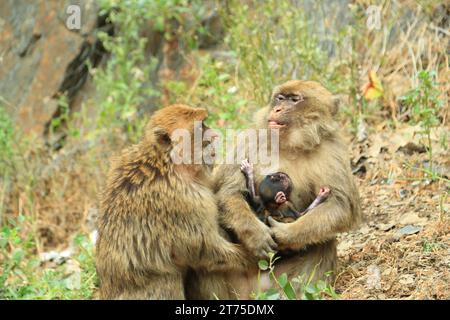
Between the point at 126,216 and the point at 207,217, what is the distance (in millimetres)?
516

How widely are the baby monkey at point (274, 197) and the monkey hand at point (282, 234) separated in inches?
5.5

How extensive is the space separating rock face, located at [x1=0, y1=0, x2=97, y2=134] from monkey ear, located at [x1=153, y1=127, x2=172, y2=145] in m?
5.84

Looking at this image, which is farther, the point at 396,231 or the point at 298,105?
the point at 396,231

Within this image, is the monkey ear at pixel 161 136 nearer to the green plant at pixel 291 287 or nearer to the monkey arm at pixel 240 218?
the monkey arm at pixel 240 218

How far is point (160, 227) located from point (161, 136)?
610 mm

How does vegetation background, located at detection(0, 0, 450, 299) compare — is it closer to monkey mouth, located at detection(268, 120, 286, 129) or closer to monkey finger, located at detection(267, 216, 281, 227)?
monkey finger, located at detection(267, 216, 281, 227)

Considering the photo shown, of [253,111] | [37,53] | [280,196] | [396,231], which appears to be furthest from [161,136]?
[37,53]

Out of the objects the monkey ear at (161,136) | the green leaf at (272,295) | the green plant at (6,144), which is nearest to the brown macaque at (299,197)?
the green leaf at (272,295)

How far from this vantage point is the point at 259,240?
516cm

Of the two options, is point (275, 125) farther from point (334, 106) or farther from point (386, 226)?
point (386, 226)

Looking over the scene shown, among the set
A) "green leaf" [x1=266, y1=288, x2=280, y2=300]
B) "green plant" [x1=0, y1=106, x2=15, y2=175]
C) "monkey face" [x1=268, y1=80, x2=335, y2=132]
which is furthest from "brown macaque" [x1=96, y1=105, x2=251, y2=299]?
"green plant" [x1=0, y1=106, x2=15, y2=175]

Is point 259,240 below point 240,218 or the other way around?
below
